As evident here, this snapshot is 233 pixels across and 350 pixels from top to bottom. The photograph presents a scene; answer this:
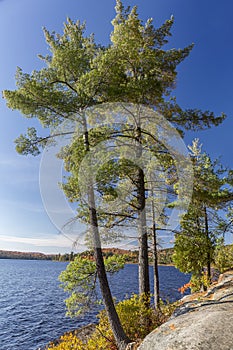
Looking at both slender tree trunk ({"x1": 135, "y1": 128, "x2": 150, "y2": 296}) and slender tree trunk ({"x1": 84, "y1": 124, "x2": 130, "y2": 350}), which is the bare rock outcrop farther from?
slender tree trunk ({"x1": 135, "y1": 128, "x2": 150, "y2": 296})

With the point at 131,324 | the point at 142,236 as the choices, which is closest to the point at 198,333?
the point at 131,324

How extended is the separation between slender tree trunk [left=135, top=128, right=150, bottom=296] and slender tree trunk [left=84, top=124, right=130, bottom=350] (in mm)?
1765

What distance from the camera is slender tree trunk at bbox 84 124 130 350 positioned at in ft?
20.8

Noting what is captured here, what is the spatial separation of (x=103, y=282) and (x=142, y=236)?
7.80ft

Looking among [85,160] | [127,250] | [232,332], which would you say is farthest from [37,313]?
[232,332]

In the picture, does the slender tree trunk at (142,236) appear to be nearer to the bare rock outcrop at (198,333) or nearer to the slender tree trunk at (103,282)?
the slender tree trunk at (103,282)

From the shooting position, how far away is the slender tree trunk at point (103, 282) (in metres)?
6.34

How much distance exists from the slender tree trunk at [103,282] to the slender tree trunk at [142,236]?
5.79 ft

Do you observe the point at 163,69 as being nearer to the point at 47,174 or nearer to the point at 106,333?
the point at 47,174

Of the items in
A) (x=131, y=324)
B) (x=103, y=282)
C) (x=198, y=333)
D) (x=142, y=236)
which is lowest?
(x=131, y=324)

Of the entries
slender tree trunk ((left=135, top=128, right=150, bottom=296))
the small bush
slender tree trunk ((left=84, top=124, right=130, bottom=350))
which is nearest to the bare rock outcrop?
slender tree trunk ((left=84, top=124, right=130, bottom=350))

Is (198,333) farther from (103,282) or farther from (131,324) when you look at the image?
(131,324)

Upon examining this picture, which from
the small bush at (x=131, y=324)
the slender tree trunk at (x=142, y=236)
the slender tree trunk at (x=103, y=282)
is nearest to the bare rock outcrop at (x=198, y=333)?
the slender tree trunk at (x=103, y=282)

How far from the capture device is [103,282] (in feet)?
21.9
